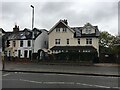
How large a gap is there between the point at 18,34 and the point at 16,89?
56.5 m

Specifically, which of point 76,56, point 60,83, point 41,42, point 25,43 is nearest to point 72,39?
point 76,56

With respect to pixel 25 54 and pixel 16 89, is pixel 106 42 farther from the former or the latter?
pixel 16 89

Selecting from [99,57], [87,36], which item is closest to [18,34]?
[87,36]

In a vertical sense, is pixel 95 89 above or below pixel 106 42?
below

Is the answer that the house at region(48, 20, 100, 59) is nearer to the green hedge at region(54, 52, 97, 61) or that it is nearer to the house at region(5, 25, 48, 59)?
the green hedge at region(54, 52, 97, 61)

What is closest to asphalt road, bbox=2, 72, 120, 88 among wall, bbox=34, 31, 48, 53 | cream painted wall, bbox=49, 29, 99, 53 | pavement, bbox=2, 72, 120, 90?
pavement, bbox=2, 72, 120, 90

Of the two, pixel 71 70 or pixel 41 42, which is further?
pixel 41 42

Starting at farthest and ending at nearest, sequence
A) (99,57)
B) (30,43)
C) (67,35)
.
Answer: (30,43) → (67,35) → (99,57)

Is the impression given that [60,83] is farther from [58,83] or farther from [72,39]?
[72,39]

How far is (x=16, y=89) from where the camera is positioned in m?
12.4

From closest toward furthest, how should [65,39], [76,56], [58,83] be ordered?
[58,83] → [76,56] → [65,39]

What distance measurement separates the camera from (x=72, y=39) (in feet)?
196

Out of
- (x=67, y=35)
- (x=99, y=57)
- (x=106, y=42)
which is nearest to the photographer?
(x=99, y=57)

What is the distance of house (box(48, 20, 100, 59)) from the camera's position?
57875 millimetres
